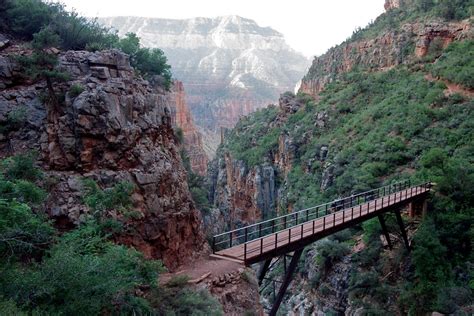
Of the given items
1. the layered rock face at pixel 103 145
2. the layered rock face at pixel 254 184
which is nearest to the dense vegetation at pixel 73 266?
the layered rock face at pixel 103 145

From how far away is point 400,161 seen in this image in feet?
101

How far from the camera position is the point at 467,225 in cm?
2072

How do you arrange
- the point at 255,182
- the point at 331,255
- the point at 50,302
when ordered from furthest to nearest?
the point at 255,182
the point at 331,255
the point at 50,302

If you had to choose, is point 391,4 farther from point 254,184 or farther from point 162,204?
point 162,204

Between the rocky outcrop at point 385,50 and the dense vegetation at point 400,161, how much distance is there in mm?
2309

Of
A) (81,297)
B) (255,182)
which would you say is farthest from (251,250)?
(255,182)

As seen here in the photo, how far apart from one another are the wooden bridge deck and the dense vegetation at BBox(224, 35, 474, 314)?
8.26 feet

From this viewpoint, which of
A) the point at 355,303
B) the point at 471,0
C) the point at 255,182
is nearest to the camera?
the point at 355,303

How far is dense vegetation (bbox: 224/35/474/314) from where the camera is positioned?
2016cm

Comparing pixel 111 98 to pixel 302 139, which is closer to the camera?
pixel 111 98

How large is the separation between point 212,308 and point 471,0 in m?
46.6

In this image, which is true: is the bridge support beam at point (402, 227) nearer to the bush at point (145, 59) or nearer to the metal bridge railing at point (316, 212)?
the metal bridge railing at point (316, 212)

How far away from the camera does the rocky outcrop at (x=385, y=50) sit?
41.4 m

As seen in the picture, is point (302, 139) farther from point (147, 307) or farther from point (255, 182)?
point (147, 307)
